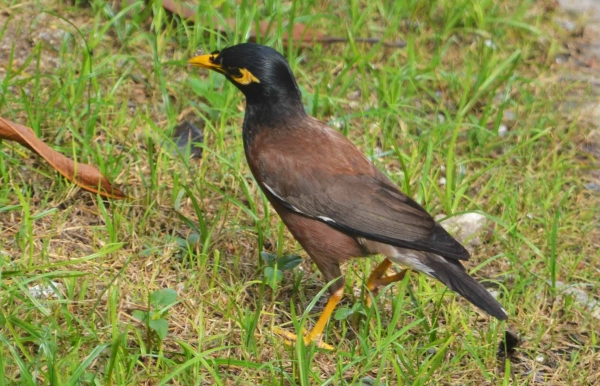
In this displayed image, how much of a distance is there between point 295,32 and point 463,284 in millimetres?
2722

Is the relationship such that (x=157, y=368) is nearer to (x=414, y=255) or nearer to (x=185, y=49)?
(x=414, y=255)

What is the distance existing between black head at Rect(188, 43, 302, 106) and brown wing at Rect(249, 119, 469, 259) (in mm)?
195

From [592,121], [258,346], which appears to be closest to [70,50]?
[258,346]

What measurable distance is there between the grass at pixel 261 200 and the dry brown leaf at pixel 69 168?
67mm

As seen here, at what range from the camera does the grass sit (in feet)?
12.7

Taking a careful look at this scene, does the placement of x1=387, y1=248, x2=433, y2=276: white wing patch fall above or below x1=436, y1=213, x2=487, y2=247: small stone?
above

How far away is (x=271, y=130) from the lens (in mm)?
4496

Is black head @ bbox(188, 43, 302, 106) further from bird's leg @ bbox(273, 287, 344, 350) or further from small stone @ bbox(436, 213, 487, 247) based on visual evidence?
small stone @ bbox(436, 213, 487, 247)

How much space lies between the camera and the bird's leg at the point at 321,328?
413 centimetres

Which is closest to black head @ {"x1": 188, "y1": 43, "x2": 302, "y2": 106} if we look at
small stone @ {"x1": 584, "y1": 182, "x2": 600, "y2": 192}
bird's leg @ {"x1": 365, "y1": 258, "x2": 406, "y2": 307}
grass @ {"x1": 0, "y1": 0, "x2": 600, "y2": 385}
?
grass @ {"x1": 0, "y1": 0, "x2": 600, "y2": 385}

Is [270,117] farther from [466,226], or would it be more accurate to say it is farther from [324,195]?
[466,226]

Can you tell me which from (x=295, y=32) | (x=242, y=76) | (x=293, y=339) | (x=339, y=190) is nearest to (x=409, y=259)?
(x=339, y=190)

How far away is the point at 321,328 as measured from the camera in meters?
4.23

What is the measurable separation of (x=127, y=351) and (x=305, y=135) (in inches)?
56.8
